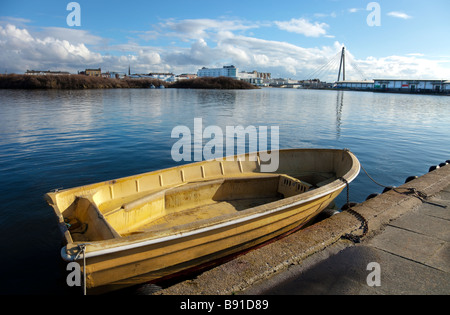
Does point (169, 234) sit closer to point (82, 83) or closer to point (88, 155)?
point (88, 155)

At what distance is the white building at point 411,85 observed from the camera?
10825cm

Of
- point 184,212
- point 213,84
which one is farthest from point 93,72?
point 184,212

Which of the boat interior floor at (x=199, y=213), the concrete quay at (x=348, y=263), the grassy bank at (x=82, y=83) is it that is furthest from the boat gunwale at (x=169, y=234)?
the grassy bank at (x=82, y=83)

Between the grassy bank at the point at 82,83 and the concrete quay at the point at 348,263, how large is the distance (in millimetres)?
88255

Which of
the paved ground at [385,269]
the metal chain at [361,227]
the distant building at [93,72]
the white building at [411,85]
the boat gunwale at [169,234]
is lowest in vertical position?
the paved ground at [385,269]

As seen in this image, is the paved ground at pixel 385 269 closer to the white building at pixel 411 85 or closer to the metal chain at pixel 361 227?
the metal chain at pixel 361 227

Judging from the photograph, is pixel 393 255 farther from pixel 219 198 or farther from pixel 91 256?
pixel 91 256

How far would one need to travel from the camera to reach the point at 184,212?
660 cm

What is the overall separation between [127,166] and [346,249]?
980cm

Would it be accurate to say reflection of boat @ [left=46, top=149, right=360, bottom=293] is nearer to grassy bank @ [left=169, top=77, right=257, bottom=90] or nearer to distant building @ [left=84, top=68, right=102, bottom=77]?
grassy bank @ [left=169, top=77, right=257, bottom=90]

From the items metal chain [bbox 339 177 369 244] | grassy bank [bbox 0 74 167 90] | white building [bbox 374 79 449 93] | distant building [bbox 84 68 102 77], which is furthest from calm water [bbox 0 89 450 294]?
distant building [bbox 84 68 102 77]

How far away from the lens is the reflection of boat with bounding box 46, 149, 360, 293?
385 cm

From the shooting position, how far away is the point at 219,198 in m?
7.42

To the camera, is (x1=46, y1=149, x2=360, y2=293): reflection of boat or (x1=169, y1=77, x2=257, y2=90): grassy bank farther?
(x1=169, y1=77, x2=257, y2=90): grassy bank
